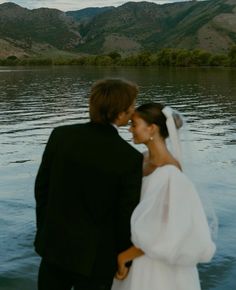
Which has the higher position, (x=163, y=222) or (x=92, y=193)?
(x=92, y=193)

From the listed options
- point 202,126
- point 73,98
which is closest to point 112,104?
point 202,126

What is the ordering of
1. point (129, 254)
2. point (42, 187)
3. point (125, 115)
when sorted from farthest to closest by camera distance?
point (42, 187) → point (129, 254) → point (125, 115)

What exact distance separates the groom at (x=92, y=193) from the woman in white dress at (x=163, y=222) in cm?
13

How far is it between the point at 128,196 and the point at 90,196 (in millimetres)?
266

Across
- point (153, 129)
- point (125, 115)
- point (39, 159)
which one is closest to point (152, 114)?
point (153, 129)

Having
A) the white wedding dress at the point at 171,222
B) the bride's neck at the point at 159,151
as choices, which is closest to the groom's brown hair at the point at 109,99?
the bride's neck at the point at 159,151

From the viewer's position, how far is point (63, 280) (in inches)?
150

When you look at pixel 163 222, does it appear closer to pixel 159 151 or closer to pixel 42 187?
pixel 159 151

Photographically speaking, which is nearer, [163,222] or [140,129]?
[163,222]

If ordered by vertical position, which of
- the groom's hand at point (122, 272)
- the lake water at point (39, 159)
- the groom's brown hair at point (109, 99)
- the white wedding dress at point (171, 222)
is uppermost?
the groom's brown hair at point (109, 99)

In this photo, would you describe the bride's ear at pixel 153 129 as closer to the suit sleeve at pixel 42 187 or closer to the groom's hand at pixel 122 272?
the suit sleeve at pixel 42 187

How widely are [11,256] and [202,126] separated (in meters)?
24.5

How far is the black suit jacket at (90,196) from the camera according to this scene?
3.52m

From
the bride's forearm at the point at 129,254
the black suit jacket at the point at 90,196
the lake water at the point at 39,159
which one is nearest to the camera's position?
the black suit jacket at the point at 90,196
